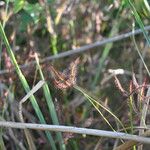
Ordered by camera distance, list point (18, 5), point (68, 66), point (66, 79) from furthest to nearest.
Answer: point (68, 66) → point (18, 5) → point (66, 79)

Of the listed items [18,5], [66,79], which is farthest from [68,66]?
[66,79]

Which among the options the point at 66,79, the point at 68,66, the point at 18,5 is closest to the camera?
the point at 66,79

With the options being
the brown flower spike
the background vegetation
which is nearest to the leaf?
the background vegetation

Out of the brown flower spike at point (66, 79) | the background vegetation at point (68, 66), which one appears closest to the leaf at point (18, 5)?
the background vegetation at point (68, 66)

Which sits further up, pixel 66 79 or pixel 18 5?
pixel 18 5

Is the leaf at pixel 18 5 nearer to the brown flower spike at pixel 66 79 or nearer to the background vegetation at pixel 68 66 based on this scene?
the background vegetation at pixel 68 66

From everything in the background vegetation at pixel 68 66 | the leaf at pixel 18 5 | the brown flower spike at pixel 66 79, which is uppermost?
the leaf at pixel 18 5

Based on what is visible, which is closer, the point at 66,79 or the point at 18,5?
the point at 66,79

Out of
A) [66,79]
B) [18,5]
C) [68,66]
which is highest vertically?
[18,5]

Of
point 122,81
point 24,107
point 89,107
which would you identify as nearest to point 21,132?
point 24,107

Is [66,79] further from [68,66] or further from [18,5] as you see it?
[68,66]
